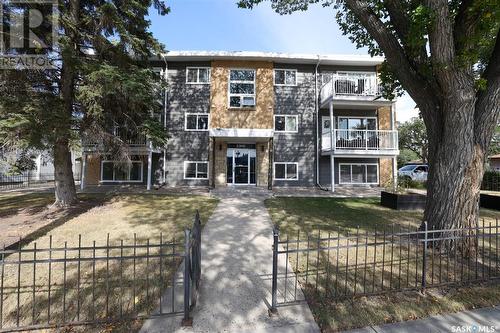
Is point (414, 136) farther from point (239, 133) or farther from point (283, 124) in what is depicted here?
point (239, 133)

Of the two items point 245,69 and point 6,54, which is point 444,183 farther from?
point 245,69

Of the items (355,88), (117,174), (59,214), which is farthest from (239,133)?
(59,214)

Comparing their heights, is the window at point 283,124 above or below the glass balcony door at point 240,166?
above

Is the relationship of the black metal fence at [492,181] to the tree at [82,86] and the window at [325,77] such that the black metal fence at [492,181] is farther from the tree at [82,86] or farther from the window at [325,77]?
the tree at [82,86]

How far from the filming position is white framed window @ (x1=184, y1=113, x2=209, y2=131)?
16625 mm

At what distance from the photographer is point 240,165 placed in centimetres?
1656

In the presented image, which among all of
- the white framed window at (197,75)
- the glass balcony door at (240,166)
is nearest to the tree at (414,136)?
the glass balcony door at (240,166)

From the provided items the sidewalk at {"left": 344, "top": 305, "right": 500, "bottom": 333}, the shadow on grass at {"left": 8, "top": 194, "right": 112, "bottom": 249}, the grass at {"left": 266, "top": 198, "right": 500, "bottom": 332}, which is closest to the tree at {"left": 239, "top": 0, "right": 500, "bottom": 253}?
the grass at {"left": 266, "top": 198, "right": 500, "bottom": 332}

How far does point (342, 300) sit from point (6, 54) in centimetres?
1136

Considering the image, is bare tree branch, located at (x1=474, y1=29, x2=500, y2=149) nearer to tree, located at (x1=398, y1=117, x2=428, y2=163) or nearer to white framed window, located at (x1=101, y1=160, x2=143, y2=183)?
white framed window, located at (x1=101, y1=160, x2=143, y2=183)

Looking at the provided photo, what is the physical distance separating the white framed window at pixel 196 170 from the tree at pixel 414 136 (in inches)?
1455

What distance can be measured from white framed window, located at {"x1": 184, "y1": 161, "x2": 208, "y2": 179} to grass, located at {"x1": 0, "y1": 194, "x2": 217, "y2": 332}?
8156 millimetres

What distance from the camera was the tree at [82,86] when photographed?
734cm

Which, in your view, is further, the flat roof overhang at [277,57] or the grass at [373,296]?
the flat roof overhang at [277,57]
